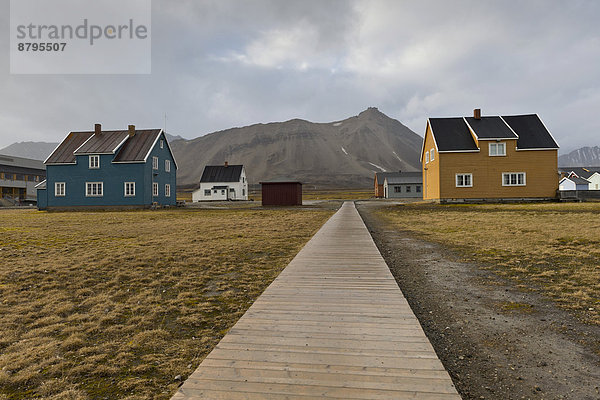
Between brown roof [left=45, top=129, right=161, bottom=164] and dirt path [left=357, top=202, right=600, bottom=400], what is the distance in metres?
37.1

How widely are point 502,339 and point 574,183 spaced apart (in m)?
98.5

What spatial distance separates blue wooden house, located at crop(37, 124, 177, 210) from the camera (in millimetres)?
36375

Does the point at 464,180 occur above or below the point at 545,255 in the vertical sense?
above

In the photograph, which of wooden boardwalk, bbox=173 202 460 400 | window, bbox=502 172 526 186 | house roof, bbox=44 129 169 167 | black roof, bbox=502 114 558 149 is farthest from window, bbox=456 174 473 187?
house roof, bbox=44 129 169 167

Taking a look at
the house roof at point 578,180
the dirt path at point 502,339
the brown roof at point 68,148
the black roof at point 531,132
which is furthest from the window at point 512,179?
the house roof at point 578,180

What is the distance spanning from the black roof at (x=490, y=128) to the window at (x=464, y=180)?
4608 millimetres

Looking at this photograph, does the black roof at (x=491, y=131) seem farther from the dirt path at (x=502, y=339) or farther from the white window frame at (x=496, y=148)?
the dirt path at (x=502, y=339)

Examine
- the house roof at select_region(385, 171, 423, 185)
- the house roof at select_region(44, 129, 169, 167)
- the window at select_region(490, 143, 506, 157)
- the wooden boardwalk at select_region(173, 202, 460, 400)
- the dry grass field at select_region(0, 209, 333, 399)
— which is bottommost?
the dry grass field at select_region(0, 209, 333, 399)

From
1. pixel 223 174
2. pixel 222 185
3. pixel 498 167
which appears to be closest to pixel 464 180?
pixel 498 167

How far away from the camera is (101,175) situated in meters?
36.7

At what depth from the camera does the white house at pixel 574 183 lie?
77250 millimetres

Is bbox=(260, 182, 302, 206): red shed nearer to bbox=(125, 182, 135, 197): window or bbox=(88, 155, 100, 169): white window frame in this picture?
bbox=(125, 182, 135, 197): window

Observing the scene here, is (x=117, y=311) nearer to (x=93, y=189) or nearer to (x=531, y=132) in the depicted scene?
(x=93, y=189)

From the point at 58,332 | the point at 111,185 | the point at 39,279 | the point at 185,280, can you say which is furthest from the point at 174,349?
the point at 111,185
